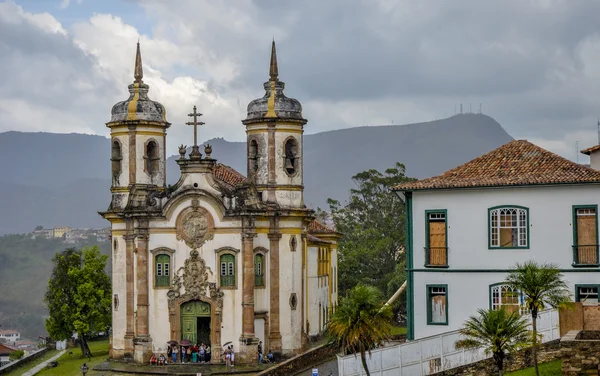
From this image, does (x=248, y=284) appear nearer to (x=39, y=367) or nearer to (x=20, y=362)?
(x=39, y=367)

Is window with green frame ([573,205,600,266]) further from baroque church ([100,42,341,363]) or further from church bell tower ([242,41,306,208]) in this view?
church bell tower ([242,41,306,208])

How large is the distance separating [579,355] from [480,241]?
11.1 meters

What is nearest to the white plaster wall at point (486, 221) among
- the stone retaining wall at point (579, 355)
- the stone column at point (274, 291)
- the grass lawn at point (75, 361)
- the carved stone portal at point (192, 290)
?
the stone retaining wall at point (579, 355)

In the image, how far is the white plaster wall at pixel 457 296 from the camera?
42.2 meters

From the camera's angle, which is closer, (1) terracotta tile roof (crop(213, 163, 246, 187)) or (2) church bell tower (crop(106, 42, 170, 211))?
(2) church bell tower (crop(106, 42, 170, 211))

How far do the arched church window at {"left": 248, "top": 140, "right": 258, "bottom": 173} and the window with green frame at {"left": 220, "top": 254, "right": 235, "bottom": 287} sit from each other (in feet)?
14.8

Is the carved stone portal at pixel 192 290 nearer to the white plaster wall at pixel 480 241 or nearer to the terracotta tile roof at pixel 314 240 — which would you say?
the terracotta tile roof at pixel 314 240

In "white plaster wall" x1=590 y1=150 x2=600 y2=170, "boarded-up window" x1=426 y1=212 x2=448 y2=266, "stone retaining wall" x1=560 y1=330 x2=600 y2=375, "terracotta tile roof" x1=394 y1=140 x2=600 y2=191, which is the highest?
"white plaster wall" x1=590 y1=150 x2=600 y2=170

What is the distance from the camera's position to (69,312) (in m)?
62.6

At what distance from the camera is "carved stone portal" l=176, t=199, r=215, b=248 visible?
53438 millimetres

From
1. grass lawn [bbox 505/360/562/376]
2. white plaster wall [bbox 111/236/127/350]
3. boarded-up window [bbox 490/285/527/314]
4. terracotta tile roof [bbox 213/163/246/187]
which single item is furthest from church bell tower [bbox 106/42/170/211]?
grass lawn [bbox 505/360/562/376]

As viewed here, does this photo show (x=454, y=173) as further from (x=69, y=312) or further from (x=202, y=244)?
(x=69, y=312)

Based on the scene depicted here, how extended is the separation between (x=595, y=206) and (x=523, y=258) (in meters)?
3.13

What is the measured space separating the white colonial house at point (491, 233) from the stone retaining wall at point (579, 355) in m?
8.72
